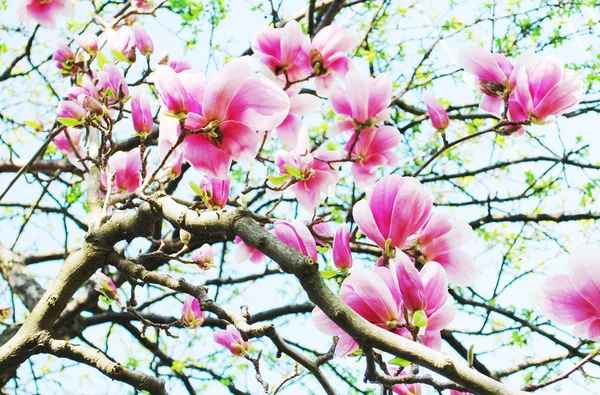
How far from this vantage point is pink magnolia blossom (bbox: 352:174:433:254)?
0.75 m

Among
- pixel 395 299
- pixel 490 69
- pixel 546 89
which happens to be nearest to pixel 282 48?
pixel 490 69

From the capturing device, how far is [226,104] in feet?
2.49

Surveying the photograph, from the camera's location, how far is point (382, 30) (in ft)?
10.8

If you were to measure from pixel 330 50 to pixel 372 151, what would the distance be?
27 cm

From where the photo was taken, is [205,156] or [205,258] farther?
[205,258]

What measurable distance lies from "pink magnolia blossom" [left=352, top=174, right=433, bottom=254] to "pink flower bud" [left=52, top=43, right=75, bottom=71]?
1.38 metres

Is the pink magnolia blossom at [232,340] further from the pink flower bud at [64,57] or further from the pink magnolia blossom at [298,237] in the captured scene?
the pink flower bud at [64,57]

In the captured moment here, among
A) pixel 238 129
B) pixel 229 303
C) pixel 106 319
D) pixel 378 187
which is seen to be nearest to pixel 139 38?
pixel 238 129

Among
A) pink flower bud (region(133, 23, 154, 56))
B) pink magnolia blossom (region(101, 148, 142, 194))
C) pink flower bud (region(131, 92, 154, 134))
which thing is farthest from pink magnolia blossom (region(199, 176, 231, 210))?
pink flower bud (region(133, 23, 154, 56))

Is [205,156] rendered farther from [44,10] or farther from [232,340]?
[44,10]

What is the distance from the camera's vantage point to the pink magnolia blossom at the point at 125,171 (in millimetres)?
1380

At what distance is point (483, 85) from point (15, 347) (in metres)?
0.95

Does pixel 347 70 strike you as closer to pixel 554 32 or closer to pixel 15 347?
pixel 15 347

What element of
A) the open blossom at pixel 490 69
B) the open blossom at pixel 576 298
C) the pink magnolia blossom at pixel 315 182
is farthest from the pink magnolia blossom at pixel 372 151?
the open blossom at pixel 576 298
